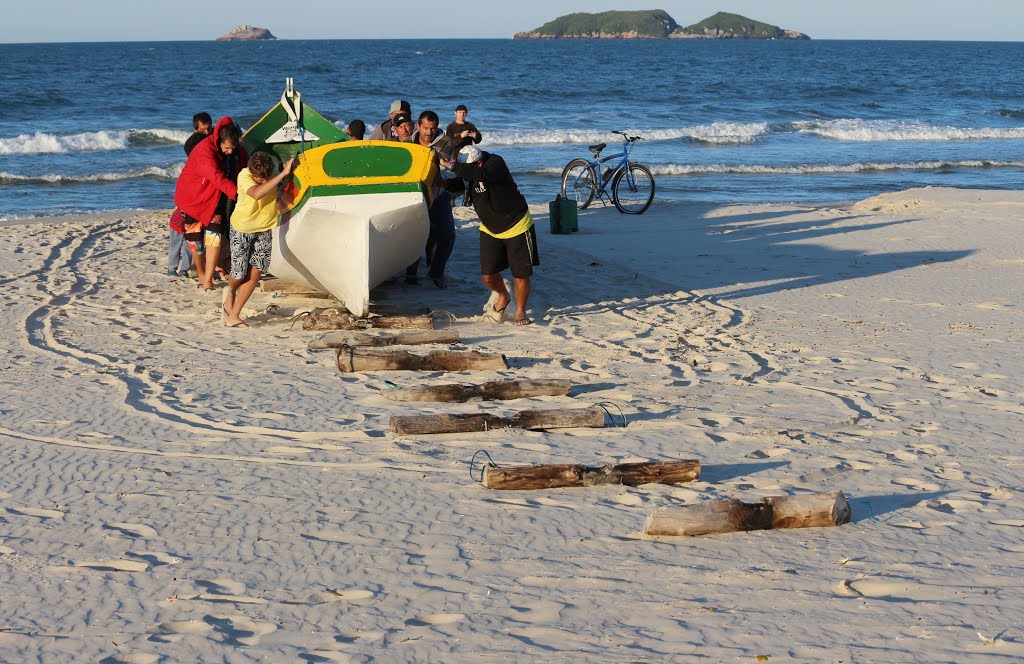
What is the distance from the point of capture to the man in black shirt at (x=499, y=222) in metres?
7.88

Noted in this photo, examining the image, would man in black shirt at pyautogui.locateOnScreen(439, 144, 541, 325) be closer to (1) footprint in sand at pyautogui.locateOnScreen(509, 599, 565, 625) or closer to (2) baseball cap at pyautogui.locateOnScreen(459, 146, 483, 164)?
(2) baseball cap at pyautogui.locateOnScreen(459, 146, 483, 164)

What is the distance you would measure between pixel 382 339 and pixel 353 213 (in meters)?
1.12

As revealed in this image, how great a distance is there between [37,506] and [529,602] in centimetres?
232

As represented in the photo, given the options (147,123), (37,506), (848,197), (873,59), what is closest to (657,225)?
(848,197)

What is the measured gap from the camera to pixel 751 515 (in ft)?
14.7

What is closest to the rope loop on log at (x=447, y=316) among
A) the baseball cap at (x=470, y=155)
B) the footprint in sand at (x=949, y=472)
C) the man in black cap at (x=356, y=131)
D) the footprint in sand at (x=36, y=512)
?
the baseball cap at (x=470, y=155)

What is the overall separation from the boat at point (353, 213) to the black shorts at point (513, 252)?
1.99 ft

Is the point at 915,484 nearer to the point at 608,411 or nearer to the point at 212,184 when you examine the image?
the point at 608,411

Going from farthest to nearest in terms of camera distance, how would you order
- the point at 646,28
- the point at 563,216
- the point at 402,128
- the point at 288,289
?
the point at 646,28 → the point at 563,216 → the point at 288,289 → the point at 402,128

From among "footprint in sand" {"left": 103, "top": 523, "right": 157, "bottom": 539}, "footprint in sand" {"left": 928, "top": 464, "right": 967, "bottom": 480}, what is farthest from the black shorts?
"footprint in sand" {"left": 103, "top": 523, "right": 157, "bottom": 539}

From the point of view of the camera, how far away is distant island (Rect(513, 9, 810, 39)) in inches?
6378

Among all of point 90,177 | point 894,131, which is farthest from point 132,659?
point 894,131

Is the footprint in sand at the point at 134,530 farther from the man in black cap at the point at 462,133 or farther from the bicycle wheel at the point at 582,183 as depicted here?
the bicycle wheel at the point at 582,183

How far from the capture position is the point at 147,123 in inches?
1174
